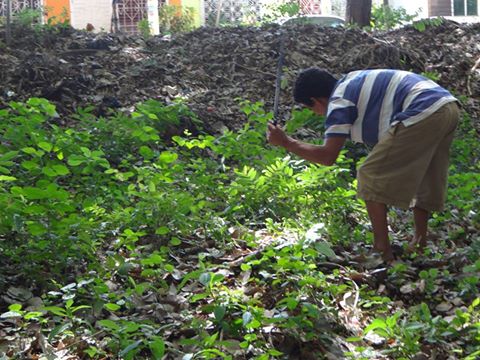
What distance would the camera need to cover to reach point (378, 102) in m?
4.90

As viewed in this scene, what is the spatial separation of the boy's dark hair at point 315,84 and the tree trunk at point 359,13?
757cm

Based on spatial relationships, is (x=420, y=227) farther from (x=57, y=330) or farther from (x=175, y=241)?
(x=57, y=330)

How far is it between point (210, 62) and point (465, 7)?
1995 cm

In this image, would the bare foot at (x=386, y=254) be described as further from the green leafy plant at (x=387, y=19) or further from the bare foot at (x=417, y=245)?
the green leafy plant at (x=387, y=19)

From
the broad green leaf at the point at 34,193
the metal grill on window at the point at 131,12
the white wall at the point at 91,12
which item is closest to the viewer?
the broad green leaf at the point at 34,193

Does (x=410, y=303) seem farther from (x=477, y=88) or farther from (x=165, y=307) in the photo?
(x=477, y=88)

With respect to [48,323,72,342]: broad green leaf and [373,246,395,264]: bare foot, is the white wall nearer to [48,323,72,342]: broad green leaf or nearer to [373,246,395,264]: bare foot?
[373,246,395,264]: bare foot

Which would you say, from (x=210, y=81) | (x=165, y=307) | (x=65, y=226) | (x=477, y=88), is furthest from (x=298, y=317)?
(x=477, y=88)

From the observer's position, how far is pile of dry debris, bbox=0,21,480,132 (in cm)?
923

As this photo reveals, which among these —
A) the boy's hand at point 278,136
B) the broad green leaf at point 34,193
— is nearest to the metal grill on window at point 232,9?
the boy's hand at point 278,136

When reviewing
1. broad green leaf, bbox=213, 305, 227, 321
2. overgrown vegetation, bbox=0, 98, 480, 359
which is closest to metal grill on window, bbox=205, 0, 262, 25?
overgrown vegetation, bbox=0, 98, 480, 359

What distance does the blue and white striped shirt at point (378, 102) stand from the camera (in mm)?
4812

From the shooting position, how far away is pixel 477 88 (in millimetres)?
10266

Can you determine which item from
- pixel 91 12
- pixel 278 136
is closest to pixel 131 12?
pixel 91 12
